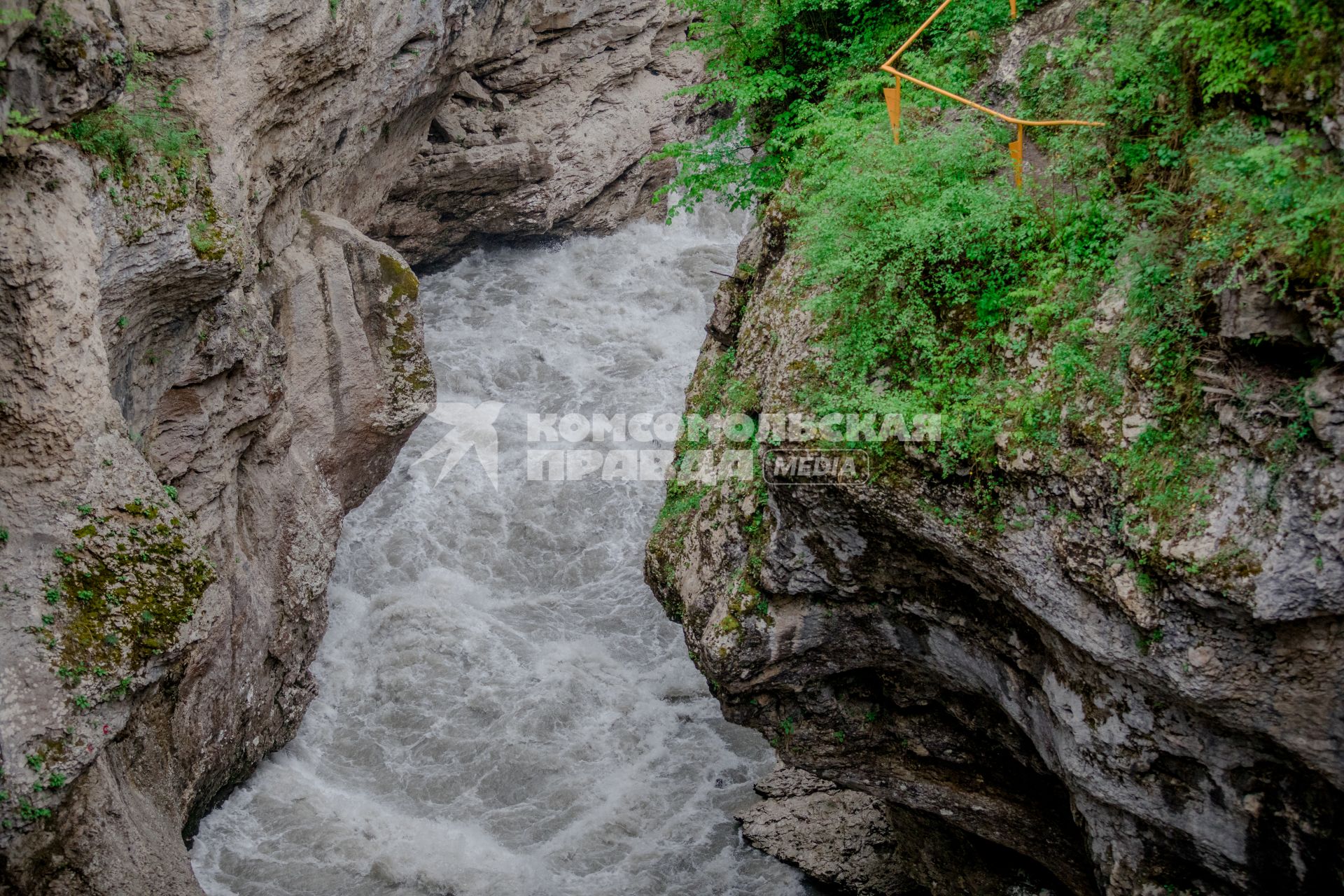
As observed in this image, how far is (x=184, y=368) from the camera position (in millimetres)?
10656

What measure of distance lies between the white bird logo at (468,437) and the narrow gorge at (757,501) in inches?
53.2

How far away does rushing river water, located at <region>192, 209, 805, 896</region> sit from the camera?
11922 mm

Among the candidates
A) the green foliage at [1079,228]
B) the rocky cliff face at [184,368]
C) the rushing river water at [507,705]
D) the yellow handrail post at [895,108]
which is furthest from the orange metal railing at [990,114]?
the rushing river water at [507,705]

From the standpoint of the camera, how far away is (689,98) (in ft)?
77.9

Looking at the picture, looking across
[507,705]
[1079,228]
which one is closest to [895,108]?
[1079,228]

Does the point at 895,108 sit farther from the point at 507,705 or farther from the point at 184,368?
the point at 507,705

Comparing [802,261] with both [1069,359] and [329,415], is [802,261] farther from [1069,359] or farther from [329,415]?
[329,415]

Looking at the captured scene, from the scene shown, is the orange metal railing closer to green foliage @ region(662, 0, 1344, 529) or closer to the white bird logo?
green foliage @ region(662, 0, 1344, 529)

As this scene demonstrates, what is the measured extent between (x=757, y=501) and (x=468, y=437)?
32.1 ft

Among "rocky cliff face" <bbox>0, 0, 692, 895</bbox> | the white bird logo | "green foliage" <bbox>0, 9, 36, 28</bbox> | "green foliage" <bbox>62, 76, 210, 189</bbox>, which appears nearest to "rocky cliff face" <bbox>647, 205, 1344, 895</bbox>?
"rocky cliff face" <bbox>0, 0, 692, 895</bbox>

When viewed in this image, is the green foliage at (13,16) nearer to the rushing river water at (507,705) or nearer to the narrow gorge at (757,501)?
the narrow gorge at (757,501)

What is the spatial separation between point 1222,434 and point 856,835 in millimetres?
7617

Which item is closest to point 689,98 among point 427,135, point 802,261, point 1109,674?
point 427,135

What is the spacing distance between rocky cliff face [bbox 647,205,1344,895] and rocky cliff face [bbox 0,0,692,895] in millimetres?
4887
